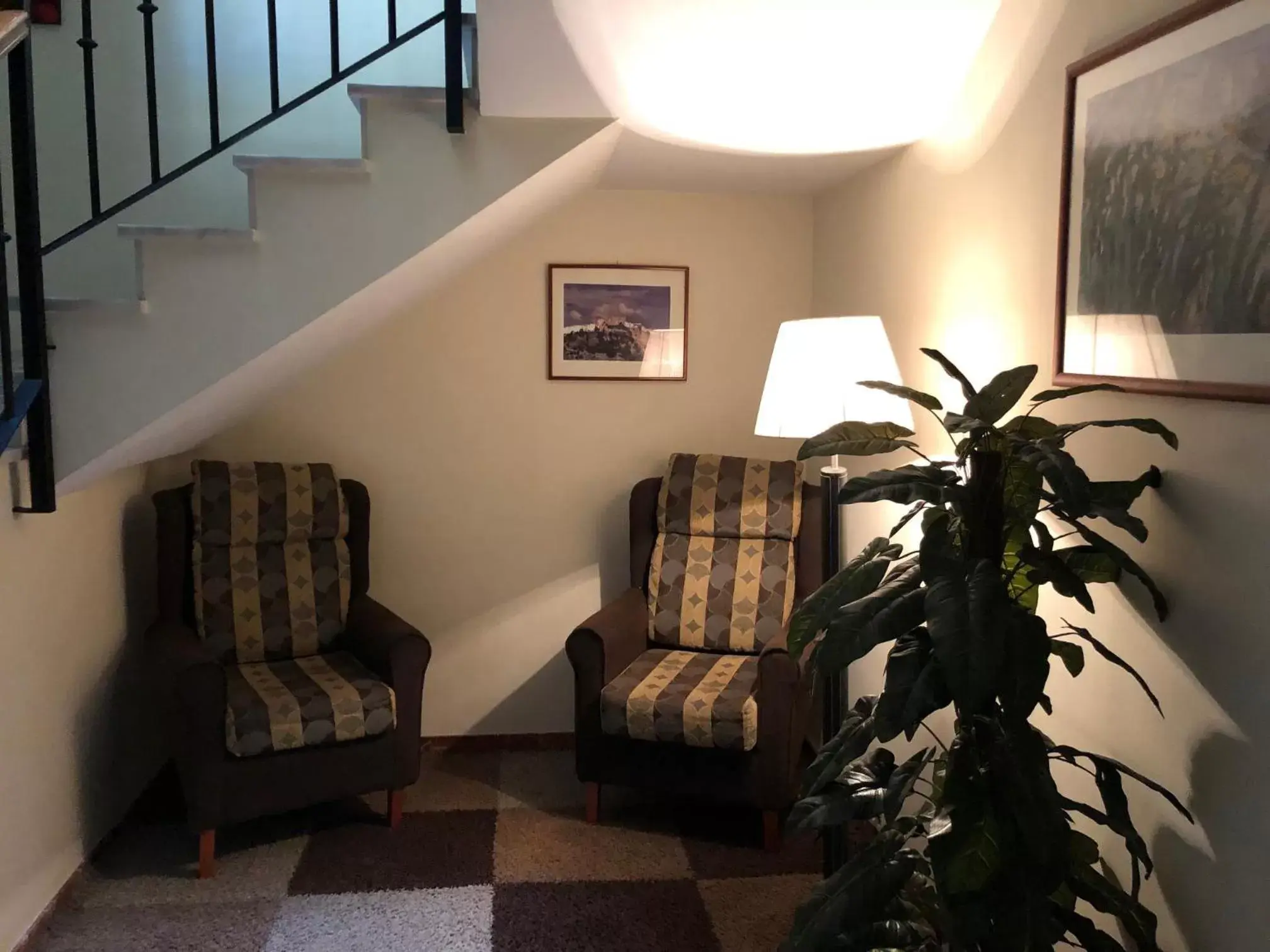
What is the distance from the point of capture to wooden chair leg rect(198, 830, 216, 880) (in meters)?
2.65

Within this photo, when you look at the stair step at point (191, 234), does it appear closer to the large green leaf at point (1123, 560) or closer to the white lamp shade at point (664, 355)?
the white lamp shade at point (664, 355)

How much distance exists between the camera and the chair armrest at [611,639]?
2.90 m

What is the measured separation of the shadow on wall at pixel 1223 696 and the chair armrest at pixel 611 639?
1617 millimetres

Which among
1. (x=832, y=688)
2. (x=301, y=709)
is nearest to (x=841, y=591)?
(x=832, y=688)

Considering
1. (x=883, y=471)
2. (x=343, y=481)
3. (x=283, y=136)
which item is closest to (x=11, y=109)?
(x=283, y=136)

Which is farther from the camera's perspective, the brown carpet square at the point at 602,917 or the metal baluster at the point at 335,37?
the brown carpet square at the point at 602,917

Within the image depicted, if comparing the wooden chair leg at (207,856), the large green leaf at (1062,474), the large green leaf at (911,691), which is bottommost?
the wooden chair leg at (207,856)

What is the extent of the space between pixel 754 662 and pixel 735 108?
1.71m

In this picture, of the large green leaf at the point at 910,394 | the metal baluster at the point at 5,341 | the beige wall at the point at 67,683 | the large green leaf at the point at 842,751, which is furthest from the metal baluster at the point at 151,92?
the large green leaf at the point at 842,751

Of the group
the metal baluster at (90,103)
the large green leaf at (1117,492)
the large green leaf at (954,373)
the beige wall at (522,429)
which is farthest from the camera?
the beige wall at (522,429)

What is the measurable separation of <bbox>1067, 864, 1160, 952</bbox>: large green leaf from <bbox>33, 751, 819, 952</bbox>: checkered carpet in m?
1.07

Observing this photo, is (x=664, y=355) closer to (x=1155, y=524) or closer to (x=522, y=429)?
(x=522, y=429)

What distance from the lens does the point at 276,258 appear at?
2217mm

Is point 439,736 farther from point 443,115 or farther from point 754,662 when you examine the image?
point 443,115
